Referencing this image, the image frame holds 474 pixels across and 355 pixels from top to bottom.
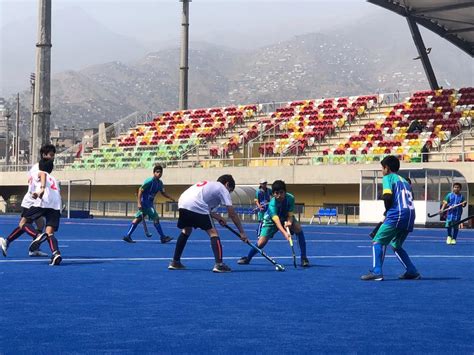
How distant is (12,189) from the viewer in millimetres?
71312

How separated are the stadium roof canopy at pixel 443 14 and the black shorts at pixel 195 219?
113 ft

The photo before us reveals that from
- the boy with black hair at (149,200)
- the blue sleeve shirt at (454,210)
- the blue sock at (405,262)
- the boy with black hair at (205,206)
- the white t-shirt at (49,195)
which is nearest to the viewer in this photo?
the blue sock at (405,262)

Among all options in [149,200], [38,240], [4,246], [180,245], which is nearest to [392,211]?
[180,245]

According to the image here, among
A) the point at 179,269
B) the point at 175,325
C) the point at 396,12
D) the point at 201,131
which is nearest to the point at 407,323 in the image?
the point at 175,325

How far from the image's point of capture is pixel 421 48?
182 feet

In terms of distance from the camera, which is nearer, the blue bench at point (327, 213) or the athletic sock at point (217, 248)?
the athletic sock at point (217, 248)

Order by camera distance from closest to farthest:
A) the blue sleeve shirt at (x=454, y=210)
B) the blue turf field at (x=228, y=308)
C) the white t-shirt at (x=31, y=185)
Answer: the blue turf field at (x=228, y=308) → the white t-shirt at (x=31, y=185) → the blue sleeve shirt at (x=454, y=210)

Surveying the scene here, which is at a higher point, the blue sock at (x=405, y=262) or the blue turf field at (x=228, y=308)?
the blue sock at (x=405, y=262)

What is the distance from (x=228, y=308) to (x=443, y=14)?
4336cm

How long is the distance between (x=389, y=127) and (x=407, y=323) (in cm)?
4668

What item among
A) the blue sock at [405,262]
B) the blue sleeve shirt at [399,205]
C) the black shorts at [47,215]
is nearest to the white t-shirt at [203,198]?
the black shorts at [47,215]

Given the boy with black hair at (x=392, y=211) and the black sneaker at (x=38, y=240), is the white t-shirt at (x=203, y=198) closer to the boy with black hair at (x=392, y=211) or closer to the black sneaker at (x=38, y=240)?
the boy with black hair at (x=392, y=211)

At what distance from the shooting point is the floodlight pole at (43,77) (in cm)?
5147

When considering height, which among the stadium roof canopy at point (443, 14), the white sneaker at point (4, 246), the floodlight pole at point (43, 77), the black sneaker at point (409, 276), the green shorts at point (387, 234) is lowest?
the black sneaker at point (409, 276)
